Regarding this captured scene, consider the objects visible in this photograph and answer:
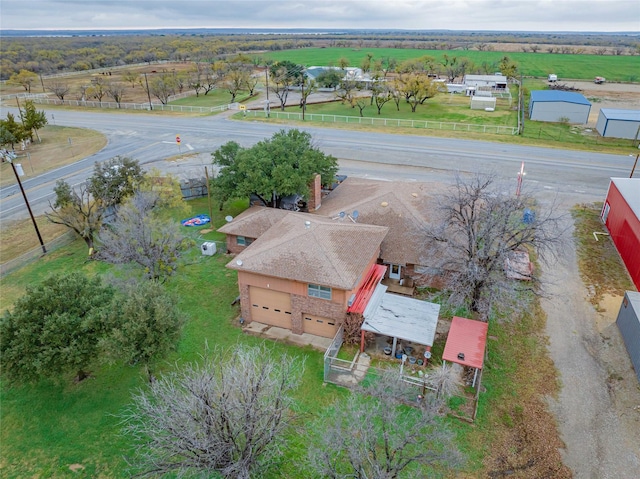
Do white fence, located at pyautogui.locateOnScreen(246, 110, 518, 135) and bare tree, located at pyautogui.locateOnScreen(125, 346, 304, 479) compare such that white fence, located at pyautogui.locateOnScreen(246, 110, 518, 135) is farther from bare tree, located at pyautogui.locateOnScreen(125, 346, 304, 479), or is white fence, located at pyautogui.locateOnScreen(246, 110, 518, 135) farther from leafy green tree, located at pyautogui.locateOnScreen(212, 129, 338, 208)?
bare tree, located at pyautogui.locateOnScreen(125, 346, 304, 479)

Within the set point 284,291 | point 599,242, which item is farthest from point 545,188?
point 284,291

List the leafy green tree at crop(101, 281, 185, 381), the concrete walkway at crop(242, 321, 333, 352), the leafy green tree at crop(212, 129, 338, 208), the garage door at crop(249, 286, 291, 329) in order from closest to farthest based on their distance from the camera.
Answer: the leafy green tree at crop(101, 281, 185, 381) < the concrete walkway at crop(242, 321, 333, 352) < the garage door at crop(249, 286, 291, 329) < the leafy green tree at crop(212, 129, 338, 208)

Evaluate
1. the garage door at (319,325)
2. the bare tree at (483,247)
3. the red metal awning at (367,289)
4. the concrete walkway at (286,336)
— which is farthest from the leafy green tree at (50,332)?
the bare tree at (483,247)

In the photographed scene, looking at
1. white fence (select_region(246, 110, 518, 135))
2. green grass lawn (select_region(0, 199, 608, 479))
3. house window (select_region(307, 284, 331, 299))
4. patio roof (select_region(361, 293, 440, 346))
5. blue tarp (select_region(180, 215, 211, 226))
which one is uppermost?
white fence (select_region(246, 110, 518, 135))

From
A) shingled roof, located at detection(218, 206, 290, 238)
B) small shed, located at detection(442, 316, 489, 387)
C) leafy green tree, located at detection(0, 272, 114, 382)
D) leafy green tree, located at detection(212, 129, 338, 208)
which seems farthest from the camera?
leafy green tree, located at detection(212, 129, 338, 208)

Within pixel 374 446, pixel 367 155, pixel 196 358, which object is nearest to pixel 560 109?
pixel 367 155

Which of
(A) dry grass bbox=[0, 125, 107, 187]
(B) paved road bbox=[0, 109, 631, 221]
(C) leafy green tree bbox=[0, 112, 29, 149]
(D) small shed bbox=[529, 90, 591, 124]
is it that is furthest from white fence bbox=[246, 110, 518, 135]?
(C) leafy green tree bbox=[0, 112, 29, 149]

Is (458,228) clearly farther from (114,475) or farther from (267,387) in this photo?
(114,475)
